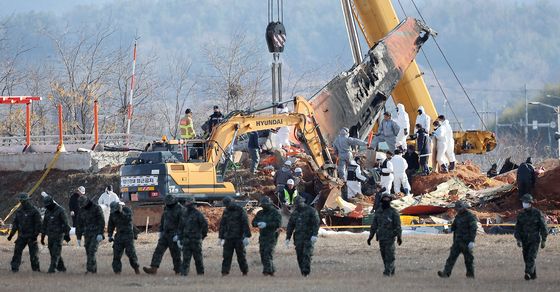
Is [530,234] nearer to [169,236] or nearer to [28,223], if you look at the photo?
[169,236]

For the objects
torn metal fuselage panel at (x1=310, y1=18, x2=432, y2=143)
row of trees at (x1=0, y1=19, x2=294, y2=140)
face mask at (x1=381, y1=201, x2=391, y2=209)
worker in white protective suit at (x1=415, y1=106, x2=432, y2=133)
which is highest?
row of trees at (x1=0, y1=19, x2=294, y2=140)

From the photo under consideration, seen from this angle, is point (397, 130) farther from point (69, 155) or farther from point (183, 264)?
point (183, 264)

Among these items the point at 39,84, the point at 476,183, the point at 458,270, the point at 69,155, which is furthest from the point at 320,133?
the point at 39,84

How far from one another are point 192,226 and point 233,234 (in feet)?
2.71

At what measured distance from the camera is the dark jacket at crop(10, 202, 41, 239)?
97.9 ft

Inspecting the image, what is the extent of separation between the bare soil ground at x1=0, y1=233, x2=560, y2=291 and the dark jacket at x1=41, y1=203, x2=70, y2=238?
2.83ft

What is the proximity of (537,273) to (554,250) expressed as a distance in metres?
4.78

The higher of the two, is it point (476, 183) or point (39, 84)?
point (39, 84)

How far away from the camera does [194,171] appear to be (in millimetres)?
38625

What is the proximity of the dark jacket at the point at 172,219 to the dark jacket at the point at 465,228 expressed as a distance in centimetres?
542

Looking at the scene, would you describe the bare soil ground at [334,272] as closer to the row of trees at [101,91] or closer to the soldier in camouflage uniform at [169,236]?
the soldier in camouflage uniform at [169,236]

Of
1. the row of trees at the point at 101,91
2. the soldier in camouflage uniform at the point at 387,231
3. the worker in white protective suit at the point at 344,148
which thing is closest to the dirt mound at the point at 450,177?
the worker in white protective suit at the point at 344,148

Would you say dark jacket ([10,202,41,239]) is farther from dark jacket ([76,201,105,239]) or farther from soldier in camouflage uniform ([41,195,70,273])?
dark jacket ([76,201,105,239])

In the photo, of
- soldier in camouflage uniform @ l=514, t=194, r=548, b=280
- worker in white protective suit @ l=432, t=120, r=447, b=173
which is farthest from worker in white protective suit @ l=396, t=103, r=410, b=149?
soldier in camouflage uniform @ l=514, t=194, r=548, b=280
